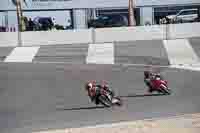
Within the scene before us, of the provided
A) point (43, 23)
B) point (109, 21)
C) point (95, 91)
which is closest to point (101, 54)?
point (95, 91)

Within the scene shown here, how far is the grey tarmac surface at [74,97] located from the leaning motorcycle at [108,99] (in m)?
0.19

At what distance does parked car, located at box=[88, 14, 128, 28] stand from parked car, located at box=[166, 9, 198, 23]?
10.7 ft

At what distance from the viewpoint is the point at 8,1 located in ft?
127

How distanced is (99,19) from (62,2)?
126 inches

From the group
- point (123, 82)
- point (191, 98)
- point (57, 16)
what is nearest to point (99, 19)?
point (57, 16)

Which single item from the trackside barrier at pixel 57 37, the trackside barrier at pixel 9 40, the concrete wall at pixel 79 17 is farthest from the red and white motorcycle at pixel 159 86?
the concrete wall at pixel 79 17

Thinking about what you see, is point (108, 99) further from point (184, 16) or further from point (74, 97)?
point (184, 16)

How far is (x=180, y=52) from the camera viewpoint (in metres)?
21.5

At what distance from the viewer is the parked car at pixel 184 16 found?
38.1m

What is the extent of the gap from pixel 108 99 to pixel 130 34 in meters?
12.6

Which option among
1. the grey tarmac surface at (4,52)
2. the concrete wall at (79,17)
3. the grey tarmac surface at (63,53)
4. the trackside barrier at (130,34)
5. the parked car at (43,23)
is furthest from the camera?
the concrete wall at (79,17)

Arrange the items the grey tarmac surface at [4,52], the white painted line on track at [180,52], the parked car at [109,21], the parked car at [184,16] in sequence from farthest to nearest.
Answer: the parked car at [184,16] < the parked car at [109,21] < the grey tarmac surface at [4,52] < the white painted line on track at [180,52]

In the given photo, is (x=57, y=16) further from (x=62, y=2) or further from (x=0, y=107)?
(x=0, y=107)

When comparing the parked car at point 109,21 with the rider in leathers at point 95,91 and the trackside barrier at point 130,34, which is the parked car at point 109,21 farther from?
the rider in leathers at point 95,91
